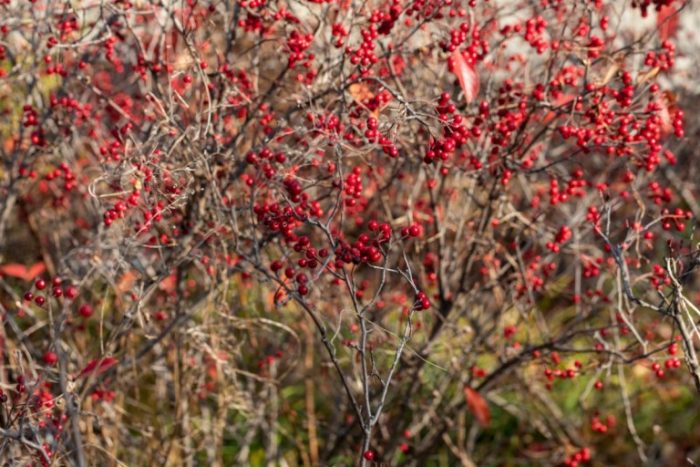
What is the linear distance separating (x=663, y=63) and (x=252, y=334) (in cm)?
196

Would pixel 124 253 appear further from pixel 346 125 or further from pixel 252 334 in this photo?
pixel 252 334

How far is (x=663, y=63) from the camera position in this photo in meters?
2.96

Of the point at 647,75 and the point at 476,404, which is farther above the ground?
the point at 647,75

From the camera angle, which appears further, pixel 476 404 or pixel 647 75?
pixel 476 404

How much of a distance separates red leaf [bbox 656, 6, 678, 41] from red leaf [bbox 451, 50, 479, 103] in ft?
2.43

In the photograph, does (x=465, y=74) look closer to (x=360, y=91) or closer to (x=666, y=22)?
(x=360, y=91)

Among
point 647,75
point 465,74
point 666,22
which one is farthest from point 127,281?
point 666,22

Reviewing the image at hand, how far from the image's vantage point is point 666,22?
3.33m

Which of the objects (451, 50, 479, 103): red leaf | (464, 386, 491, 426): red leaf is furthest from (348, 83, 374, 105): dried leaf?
(464, 386, 491, 426): red leaf

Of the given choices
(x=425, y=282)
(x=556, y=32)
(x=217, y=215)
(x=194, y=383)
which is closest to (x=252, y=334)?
(x=194, y=383)

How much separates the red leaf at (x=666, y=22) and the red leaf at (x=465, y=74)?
0.74 meters

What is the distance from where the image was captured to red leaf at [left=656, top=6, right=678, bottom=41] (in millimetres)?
3215

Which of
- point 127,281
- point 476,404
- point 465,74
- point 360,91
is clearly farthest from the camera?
point 127,281

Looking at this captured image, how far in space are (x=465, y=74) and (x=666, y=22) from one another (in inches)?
42.2
